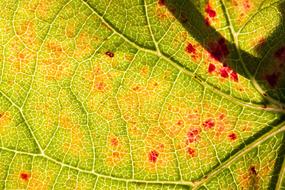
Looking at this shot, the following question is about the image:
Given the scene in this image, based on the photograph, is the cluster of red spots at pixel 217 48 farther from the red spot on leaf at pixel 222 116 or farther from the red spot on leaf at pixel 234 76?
the red spot on leaf at pixel 222 116

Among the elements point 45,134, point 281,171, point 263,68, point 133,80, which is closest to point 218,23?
point 263,68

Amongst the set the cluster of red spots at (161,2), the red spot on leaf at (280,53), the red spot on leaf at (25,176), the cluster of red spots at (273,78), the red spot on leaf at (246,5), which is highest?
the red spot on leaf at (246,5)

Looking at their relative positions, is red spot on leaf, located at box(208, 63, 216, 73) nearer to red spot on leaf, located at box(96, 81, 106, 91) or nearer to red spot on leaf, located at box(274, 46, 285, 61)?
red spot on leaf, located at box(274, 46, 285, 61)

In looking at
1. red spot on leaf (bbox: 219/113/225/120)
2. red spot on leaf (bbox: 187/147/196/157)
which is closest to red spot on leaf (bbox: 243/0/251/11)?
red spot on leaf (bbox: 219/113/225/120)

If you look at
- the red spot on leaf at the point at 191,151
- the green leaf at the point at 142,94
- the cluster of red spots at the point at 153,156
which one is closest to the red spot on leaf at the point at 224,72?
the green leaf at the point at 142,94

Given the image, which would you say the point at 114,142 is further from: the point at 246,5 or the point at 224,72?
→ the point at 246,5

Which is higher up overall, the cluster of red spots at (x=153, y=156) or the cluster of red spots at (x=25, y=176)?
the cluster of red spots at (x=153, y=156)

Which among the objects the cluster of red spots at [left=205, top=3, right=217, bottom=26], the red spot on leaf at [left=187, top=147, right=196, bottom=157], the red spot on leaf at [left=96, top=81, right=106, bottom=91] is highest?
the cluster of red spots at [left=205, top=3, right=217, bottom=26]

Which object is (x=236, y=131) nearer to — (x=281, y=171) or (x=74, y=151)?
(x=281, y=171)

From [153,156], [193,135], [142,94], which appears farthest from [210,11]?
[153,156]
